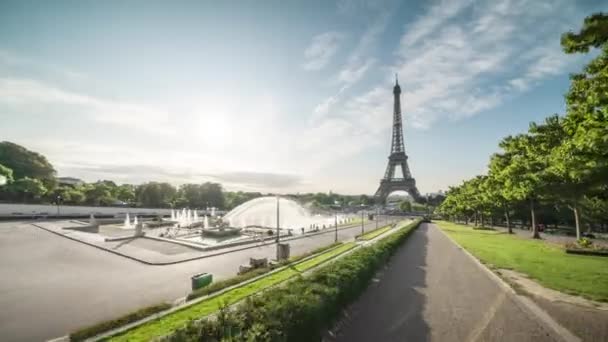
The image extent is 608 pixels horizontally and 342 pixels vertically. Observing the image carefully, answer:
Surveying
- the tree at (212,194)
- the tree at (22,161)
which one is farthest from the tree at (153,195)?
the tree at (22,161)

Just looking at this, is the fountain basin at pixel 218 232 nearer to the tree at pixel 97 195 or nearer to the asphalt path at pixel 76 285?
the asphalt path at pixel 76 285

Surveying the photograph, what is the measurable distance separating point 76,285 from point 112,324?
29.4 feet

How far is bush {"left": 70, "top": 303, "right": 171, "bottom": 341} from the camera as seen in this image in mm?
8318

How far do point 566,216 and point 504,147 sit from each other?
3905 cm

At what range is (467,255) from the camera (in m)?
23.1

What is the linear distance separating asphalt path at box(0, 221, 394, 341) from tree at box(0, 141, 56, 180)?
211 feet

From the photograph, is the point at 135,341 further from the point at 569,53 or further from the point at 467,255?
the point at 467,255

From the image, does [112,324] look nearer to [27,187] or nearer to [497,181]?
[497,181]

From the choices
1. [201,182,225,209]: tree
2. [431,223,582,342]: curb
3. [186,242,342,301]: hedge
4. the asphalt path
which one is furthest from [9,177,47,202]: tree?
[431,223,582,342]: curb

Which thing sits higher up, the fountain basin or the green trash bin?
the green trash bin

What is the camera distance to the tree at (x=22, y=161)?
2699 inches

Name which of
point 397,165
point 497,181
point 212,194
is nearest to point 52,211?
point 212,194

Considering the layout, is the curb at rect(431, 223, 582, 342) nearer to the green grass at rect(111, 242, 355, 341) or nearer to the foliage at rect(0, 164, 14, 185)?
the green grass at rect(111, 242, 355, 341)

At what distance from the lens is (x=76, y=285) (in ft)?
49.3
